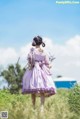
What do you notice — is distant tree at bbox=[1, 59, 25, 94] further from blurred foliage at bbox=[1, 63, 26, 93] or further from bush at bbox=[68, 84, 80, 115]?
bush at bbox=[68, 84, 80, 115]

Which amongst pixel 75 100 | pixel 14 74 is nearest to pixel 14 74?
pixel 14 74

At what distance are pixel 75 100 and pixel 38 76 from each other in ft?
5.44

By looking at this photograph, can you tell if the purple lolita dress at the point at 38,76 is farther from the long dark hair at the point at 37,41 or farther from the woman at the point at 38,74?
the long dark hair at the point at 37,41

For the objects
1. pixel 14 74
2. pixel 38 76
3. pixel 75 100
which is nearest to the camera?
pixel 38 76

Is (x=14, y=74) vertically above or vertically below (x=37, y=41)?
above

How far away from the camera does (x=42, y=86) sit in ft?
36.5

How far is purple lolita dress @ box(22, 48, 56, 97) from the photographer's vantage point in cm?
1113

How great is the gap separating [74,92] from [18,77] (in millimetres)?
24799

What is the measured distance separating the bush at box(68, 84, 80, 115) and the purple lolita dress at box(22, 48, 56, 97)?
3.31ft

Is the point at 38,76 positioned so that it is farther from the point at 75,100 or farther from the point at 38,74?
the point at 75,100

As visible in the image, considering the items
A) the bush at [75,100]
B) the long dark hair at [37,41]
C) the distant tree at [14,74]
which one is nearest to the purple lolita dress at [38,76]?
the long dark hair at [37,41]

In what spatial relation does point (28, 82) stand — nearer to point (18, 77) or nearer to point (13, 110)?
point (13, 110)

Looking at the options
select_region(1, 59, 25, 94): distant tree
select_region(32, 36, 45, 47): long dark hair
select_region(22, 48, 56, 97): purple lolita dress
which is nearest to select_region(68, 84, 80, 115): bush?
select_region(22, 48, 56, 97): purple lolita dress

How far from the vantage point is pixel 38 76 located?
Result: 11.3 m
